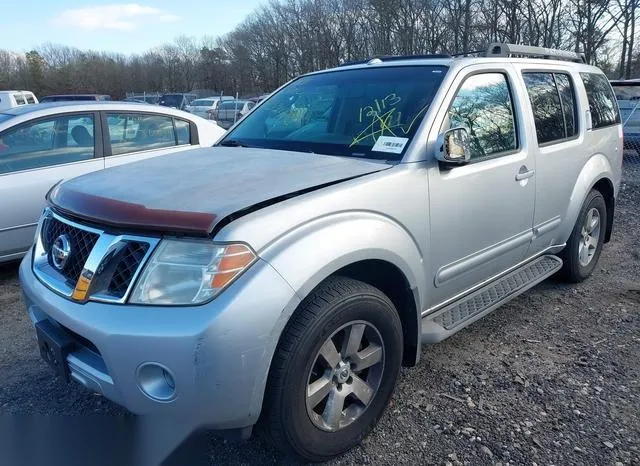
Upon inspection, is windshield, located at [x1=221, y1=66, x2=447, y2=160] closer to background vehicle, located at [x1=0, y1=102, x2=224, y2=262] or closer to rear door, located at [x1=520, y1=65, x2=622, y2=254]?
rear door, located at [x1=520, y1=65, x2=622, y2=254]

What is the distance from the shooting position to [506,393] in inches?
117

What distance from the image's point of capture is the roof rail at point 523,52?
3.64 metres

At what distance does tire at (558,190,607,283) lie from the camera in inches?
172

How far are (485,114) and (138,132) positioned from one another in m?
3.96

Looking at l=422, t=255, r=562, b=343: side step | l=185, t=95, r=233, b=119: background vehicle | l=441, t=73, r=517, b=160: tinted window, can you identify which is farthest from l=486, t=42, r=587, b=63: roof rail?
l=185, t=95, r=233, b=119: background vehicle

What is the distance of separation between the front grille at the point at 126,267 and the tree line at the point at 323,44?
34455 millimetres

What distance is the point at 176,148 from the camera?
6.09 metres

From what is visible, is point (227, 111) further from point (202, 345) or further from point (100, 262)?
point (202, 345)

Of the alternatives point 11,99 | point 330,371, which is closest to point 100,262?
point 330,371

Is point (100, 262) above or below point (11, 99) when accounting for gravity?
below

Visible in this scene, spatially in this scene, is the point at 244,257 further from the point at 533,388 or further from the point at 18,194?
the point at 18,194

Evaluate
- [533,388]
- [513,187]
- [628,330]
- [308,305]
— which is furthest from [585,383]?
[308,305]

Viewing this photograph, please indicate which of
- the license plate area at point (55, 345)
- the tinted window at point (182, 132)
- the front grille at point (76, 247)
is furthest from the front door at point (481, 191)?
the tinted window at point (182, 132)

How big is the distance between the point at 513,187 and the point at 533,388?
1225 millimetres
